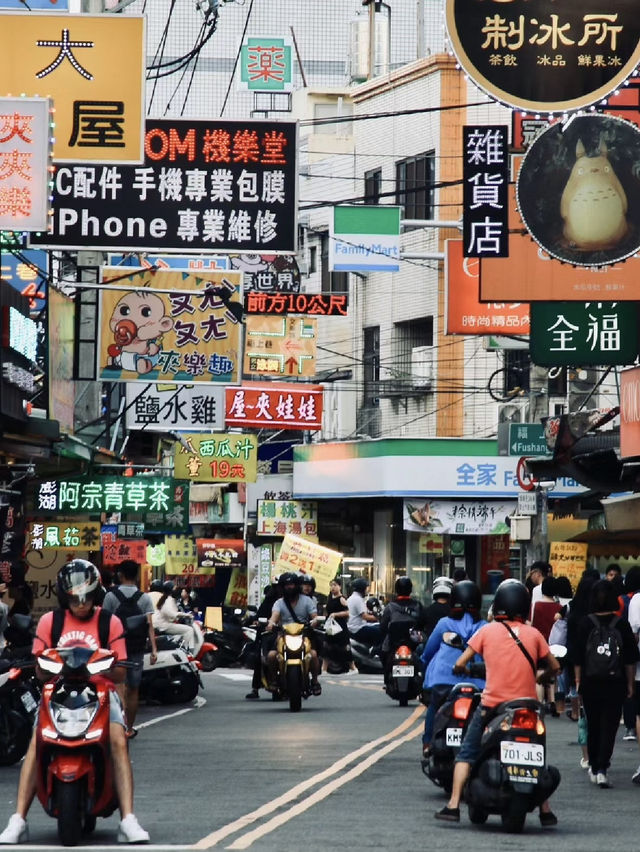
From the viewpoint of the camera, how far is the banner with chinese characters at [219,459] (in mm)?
44156

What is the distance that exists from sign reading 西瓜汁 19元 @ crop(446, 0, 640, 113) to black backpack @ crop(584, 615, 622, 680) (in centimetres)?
527

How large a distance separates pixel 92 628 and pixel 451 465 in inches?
1346

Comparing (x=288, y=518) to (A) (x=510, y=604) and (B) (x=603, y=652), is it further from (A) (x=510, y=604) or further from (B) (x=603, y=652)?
(A) (x=510, y=604)

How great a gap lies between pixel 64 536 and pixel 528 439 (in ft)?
28.3

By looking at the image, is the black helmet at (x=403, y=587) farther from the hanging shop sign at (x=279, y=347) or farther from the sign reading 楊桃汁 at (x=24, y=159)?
the hanging shop sign at (x=279, y=347)

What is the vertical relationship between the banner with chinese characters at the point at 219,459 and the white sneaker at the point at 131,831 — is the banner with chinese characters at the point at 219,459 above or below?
above

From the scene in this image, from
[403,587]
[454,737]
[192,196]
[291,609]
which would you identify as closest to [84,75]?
[192,196]

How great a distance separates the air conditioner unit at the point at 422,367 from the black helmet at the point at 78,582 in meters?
34.2

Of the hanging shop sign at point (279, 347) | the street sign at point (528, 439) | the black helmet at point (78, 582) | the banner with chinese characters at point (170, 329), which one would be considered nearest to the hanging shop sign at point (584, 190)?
the banner with chinese characters at point (170, 329)

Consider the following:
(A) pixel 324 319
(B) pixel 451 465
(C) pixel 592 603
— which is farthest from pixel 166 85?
(C) pixel 592 603

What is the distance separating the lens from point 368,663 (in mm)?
35594

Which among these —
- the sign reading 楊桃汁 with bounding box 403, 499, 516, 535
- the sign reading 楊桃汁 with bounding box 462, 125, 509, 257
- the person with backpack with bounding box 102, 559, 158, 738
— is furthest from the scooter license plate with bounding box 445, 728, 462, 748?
the sign reading 楊桃汁 with bounding box 403, 499, 516, 535

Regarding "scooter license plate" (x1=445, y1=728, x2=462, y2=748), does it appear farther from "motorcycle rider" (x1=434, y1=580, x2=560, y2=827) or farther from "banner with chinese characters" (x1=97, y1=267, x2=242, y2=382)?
"banner with chinese characters" (x1=97, y1=267, x2=242, y2=382)

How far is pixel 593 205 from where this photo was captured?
21.3m
